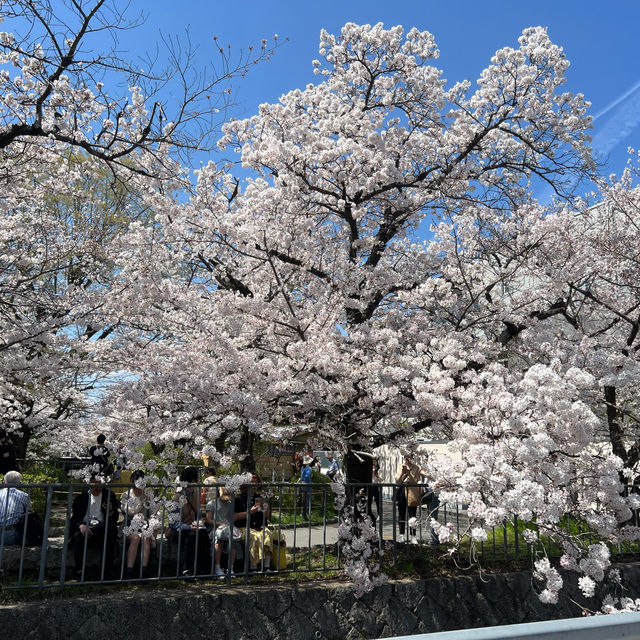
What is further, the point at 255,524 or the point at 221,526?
the point at 255,524

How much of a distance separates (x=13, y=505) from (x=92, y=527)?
0.86 m

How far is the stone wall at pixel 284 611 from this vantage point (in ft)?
17.3

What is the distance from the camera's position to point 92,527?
20.4 feet

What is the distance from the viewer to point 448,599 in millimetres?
6898

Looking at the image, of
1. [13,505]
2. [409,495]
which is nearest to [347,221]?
[409,495]

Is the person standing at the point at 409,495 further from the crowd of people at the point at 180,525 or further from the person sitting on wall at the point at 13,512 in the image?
the person sitting on wall at the point at 13,512

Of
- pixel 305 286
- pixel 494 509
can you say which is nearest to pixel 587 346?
pixel 494 509

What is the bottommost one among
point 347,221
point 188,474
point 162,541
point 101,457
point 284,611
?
point 284,611

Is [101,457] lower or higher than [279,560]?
higher

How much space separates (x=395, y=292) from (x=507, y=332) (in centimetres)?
193

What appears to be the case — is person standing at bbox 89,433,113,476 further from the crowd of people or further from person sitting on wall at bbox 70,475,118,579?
person sitting on wall at bbox 70,475,118,579

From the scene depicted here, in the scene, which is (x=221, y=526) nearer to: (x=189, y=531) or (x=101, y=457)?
(x=189, y=531)

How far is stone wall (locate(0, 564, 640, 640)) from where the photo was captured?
529 cm

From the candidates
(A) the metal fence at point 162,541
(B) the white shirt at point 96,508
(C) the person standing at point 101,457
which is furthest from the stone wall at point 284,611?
(C) the person standing at point 101,457
